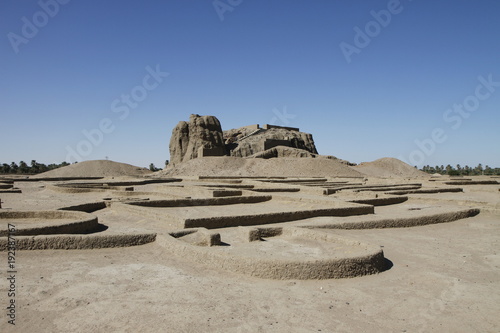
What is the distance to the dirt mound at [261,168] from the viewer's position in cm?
3988

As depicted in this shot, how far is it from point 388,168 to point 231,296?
174ft

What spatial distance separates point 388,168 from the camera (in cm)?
5341

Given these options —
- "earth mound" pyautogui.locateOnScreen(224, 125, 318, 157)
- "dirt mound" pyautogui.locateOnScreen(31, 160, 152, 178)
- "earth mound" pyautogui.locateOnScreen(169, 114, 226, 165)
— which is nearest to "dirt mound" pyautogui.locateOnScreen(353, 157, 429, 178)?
"earth mound" pyautogui.locateOnScreen(224, 125, 318, 157)

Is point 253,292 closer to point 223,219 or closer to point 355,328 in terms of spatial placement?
point 355,328

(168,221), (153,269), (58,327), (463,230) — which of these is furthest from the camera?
(463,230)

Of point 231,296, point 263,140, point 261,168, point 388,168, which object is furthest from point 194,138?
point 231,296

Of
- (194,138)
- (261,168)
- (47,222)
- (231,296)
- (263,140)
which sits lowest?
(231,296)

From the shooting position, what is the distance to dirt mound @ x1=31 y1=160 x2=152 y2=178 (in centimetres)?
4162

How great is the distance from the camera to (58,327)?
3830 millimetres

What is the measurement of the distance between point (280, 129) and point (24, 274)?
6758 cm

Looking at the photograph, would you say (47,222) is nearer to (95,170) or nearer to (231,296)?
(231,296)

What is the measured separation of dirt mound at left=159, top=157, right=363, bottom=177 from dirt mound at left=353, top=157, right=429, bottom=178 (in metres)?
10.1

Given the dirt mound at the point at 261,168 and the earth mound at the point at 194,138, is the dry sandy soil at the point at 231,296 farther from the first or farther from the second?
the earth mound at the point at 194,138

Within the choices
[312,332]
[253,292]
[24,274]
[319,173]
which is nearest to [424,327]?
[312,332]
